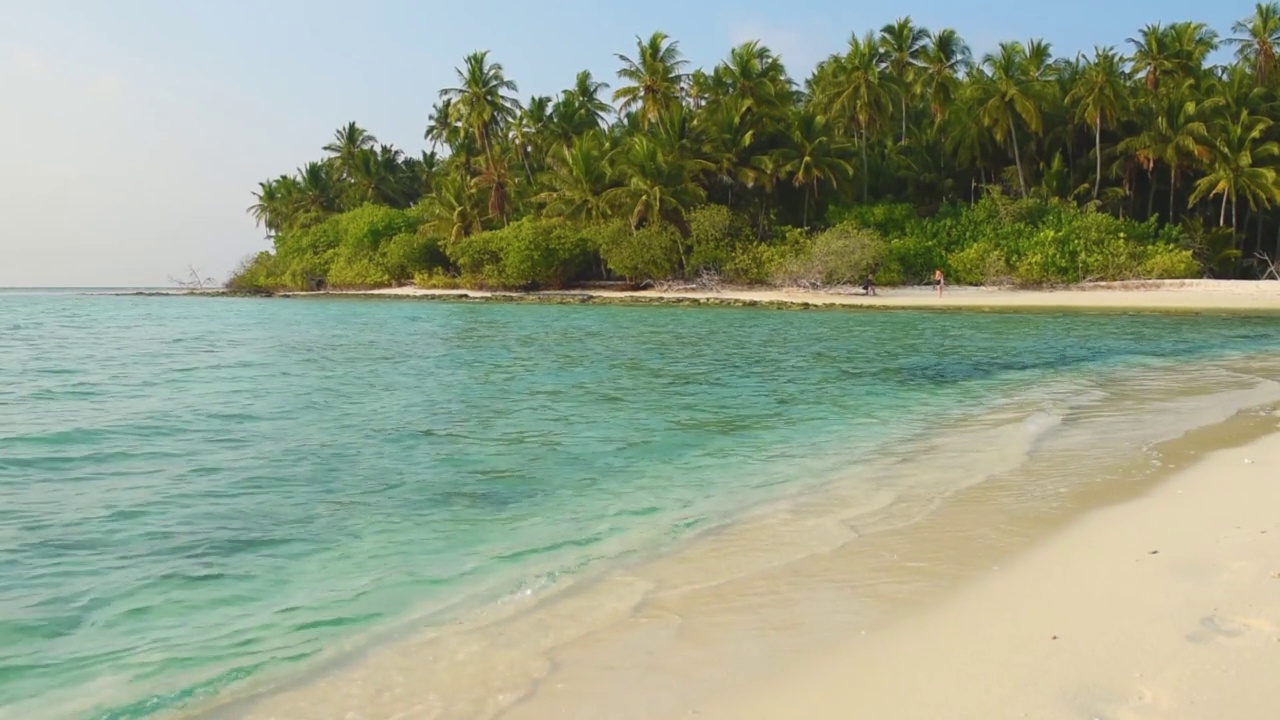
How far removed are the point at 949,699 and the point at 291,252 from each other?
69.2m

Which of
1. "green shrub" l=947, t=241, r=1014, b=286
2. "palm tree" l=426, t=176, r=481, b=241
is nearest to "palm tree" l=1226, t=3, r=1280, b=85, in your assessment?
"green shrub" l=947, t=241, r=1014, b=286

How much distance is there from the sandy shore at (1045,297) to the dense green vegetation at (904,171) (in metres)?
1.48

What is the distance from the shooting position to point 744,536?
5.91 meters

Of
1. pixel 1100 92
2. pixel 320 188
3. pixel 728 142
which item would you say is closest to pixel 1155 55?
pixel 1100 92

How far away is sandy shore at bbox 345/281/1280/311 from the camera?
3422 centimetres

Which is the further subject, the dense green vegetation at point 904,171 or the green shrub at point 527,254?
the green shrub at point 527,254

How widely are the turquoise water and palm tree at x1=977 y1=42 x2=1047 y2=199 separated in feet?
83.5

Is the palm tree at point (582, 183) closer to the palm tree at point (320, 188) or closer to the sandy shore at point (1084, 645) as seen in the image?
the palm tree at point (320, 188)

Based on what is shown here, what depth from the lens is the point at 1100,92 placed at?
4262 cm

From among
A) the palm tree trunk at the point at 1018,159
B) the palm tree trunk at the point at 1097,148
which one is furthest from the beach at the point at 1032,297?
the palm tree trunk at the point at 1097,148

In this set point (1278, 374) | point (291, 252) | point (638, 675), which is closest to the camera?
point (638, 675)

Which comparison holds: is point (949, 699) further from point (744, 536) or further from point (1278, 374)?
point (1278, 374)

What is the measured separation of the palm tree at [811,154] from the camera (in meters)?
44.8

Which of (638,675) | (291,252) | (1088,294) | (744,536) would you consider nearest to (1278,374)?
(744,536)
